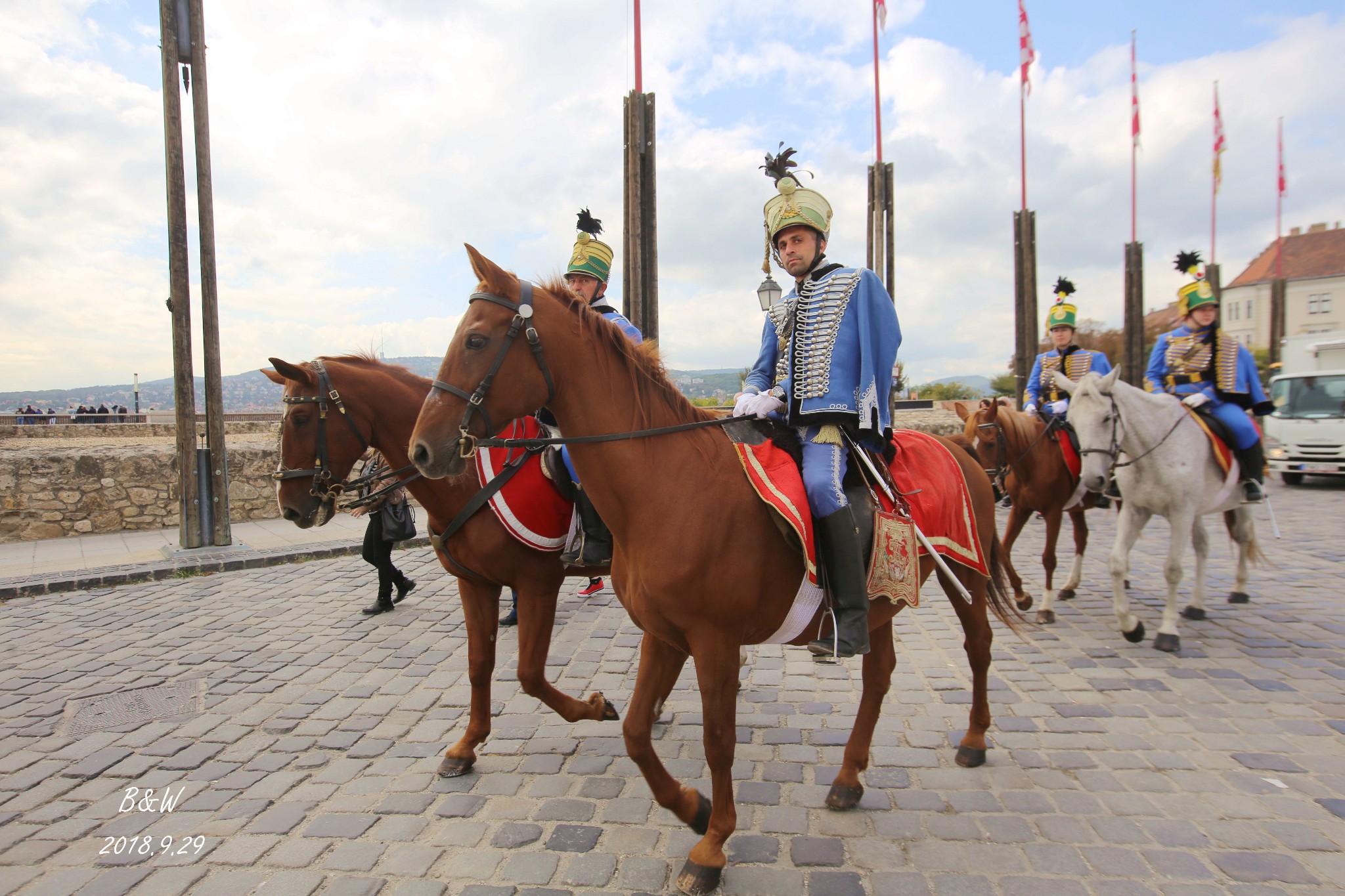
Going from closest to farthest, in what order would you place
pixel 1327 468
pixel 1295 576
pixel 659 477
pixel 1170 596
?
pixel 659 477 → pixel 1170 596 → pixel 1295 576 → pixel 1327 468

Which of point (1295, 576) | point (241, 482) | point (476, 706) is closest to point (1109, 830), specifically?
point (476, 706)

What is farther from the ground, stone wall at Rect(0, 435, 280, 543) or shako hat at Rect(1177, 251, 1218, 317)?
shako hat at Rect(1177, 251, 1218, 317)

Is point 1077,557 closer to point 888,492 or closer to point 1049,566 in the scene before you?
point 1049,566

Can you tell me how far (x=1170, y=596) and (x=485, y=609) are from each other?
523 cm

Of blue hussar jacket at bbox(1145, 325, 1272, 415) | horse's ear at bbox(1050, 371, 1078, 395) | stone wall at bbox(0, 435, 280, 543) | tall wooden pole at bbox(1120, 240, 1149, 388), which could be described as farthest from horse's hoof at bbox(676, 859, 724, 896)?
tall wooden pole at bbox(1120, 240, 1149, 388)

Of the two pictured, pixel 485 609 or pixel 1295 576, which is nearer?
pixel 485 609

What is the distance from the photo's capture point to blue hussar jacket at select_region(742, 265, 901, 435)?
122 inches

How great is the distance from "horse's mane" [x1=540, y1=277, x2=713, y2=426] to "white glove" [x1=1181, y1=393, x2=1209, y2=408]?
5.65 m

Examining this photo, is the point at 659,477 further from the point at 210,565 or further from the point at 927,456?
the point at 210,565

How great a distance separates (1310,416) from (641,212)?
14.9 metres

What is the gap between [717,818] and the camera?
2891mm

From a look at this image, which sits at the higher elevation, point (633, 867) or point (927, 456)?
point (927, 456)

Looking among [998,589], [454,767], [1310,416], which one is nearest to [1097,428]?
[998,589]

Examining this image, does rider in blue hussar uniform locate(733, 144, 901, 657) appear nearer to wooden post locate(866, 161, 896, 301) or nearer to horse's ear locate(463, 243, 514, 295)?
horse's ear locate(463, 243, 514, 295)
